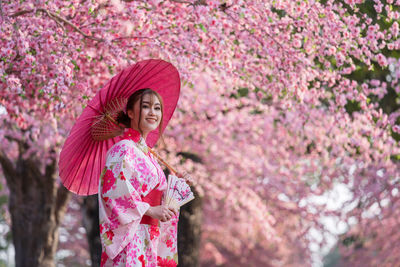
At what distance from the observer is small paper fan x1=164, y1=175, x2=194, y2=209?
4.08 metres

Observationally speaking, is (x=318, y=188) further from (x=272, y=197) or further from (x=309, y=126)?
(x=309, y=126)

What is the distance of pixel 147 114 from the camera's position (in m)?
4.30

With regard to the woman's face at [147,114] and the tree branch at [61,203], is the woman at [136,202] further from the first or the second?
the tree branch at [61,203]

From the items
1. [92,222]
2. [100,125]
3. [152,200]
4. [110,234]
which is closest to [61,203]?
[92,222]

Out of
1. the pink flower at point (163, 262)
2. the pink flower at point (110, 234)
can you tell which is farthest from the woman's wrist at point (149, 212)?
the pink flower at point (163, 262)

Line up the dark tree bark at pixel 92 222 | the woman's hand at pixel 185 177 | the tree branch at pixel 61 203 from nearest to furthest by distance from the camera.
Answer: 1. the woman's hand at pixel 185 177
2. the dark tree bark at pixel 92 222
3. the tree branch at pixel 61 203

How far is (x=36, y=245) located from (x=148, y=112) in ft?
26.3

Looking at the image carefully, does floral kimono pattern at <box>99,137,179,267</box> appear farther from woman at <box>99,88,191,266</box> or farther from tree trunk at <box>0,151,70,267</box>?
tree trunk at <box>0,151,70,267</box>

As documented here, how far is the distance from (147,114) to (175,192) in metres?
0.62

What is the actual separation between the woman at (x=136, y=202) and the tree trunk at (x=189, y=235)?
5.25 m

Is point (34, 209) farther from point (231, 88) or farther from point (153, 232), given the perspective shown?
point (153, 232)

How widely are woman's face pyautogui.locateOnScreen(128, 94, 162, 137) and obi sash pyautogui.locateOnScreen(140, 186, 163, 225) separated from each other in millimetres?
465

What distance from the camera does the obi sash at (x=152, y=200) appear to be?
4.07m

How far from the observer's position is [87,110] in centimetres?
435
